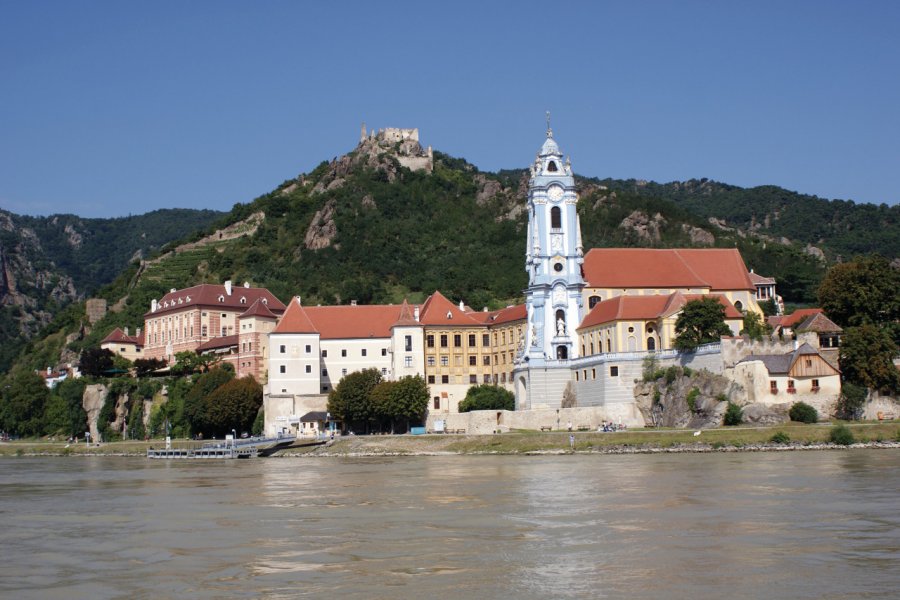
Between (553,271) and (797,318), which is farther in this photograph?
(553,271)

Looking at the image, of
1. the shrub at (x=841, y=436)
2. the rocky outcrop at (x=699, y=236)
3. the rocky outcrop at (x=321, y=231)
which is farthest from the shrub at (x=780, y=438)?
the rocky outcrop at (x=321, y=231)

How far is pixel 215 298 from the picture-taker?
10781cm

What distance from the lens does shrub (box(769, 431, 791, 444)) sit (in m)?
57.8

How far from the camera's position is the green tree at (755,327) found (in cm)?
6825

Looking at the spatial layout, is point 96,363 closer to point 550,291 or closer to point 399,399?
point 399,399

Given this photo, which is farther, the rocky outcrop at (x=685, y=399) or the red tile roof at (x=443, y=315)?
the red tile roof at (x=443, y=315)

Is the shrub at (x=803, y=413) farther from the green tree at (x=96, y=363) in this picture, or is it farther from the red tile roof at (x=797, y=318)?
the green tree at (x=96, y=363)

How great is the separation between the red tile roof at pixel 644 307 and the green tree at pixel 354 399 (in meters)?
16.1

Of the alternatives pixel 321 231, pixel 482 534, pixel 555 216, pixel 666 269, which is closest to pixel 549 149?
pixel 555 216

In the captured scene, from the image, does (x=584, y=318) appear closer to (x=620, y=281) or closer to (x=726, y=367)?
(x=620, y=281)

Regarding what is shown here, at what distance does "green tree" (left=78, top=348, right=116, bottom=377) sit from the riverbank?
37.2m

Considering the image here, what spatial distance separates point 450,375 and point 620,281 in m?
16.2

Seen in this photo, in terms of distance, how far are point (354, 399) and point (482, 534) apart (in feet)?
165

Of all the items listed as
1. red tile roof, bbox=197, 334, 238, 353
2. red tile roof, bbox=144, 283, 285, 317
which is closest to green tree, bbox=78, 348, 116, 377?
red tile roof, bbox=144, 283, 285, 317
